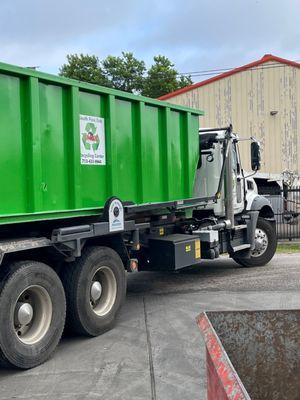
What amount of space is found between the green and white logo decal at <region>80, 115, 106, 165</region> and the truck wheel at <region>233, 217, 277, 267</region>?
5.46m

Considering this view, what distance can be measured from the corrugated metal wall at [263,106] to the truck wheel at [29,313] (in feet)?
63.0

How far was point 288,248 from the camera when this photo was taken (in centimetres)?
1455

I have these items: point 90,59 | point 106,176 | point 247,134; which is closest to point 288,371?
point 106,176

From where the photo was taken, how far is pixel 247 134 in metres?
24.6

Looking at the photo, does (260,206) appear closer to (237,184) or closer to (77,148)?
(237,184)

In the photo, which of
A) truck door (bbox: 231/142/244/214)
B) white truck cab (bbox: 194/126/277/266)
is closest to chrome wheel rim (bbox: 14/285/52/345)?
white truck cab (bbox: 194/126/277/266)

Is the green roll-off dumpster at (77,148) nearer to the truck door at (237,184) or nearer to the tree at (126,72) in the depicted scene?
the truck door at (237,184)

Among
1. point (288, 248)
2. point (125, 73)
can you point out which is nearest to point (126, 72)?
point (125, 73)

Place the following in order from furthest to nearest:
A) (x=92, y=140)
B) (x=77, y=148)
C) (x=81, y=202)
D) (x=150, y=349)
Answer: (x=92, y=140), (x=81, y=202), (x=77, y=148), (x=150, y=349)

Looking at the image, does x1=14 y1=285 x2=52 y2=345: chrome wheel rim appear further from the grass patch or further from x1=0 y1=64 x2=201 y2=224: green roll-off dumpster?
the grass patch

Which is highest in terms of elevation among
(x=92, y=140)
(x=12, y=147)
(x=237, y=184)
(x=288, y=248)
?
(x=92, y=140)

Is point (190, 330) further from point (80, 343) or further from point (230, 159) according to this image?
point (230, 159)

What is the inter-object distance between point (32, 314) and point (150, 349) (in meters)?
1.32

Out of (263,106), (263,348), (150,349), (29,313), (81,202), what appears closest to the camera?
(263,348)
